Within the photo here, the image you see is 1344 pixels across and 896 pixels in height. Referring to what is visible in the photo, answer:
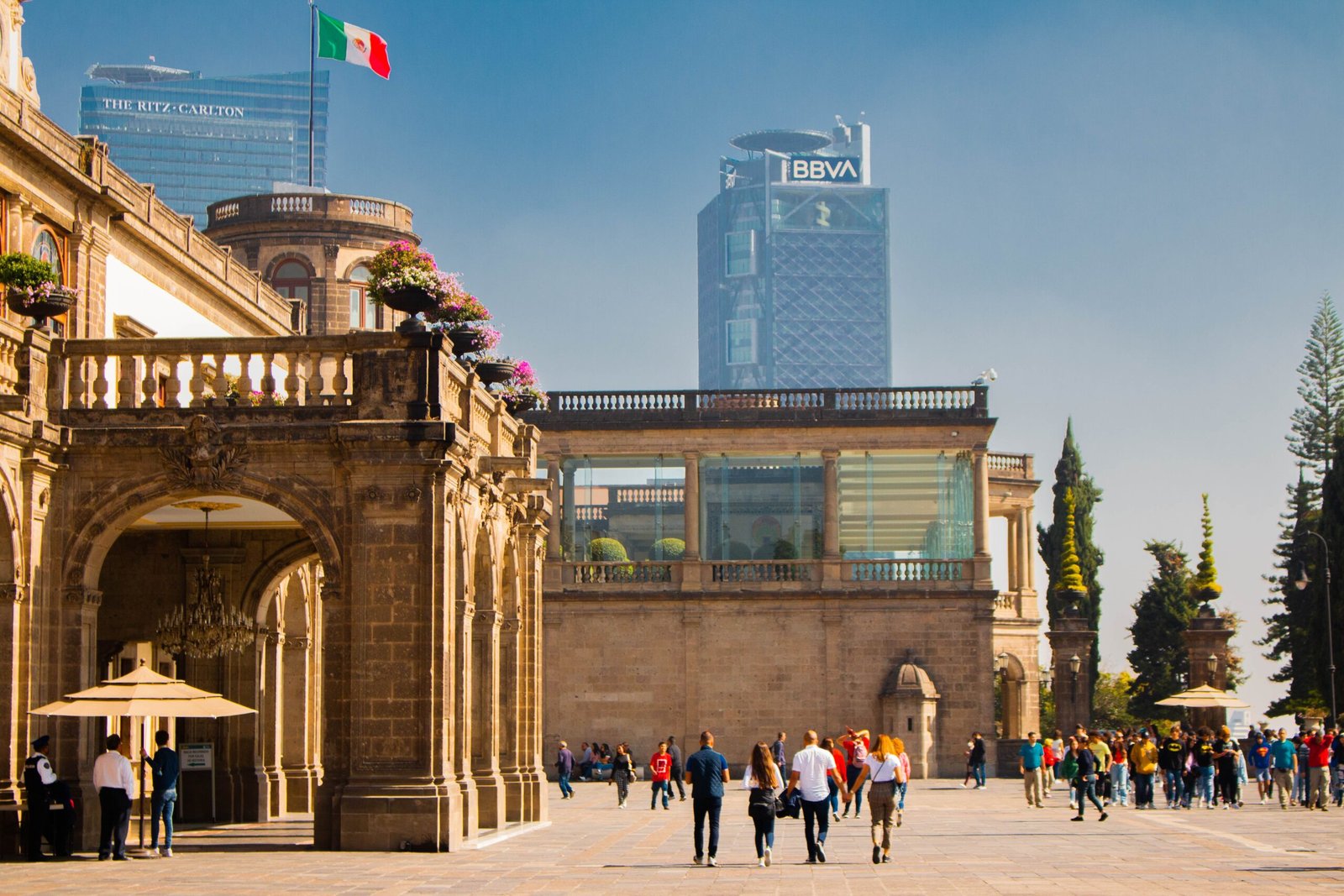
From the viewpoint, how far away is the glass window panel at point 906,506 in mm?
53875

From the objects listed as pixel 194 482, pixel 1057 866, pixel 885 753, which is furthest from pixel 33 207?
pixel 1057 866

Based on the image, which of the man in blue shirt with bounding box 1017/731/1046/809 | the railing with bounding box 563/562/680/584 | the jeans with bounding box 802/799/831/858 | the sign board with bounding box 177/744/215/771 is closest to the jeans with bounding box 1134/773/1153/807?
the man in blue shirt with bounding box 1017/731/1046/809

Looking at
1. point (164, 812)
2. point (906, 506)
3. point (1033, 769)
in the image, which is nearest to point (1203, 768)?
point (1033, 769)

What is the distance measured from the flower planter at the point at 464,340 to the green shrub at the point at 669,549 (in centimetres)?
2886

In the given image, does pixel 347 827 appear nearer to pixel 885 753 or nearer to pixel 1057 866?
pixel 885 753

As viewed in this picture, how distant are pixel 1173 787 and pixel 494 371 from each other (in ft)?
54.2

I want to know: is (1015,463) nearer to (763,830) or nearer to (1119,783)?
(1119,783)

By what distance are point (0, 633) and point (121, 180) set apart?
9490mm

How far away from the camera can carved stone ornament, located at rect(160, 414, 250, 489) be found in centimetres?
2275

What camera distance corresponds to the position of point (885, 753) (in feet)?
69.7

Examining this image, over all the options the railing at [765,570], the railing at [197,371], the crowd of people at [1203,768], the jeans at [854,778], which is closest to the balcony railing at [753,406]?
the railing at [765,570]

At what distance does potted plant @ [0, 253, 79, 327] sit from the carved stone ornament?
7.38 feet

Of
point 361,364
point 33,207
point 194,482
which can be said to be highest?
point 33,207

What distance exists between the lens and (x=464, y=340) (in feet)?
82.9
